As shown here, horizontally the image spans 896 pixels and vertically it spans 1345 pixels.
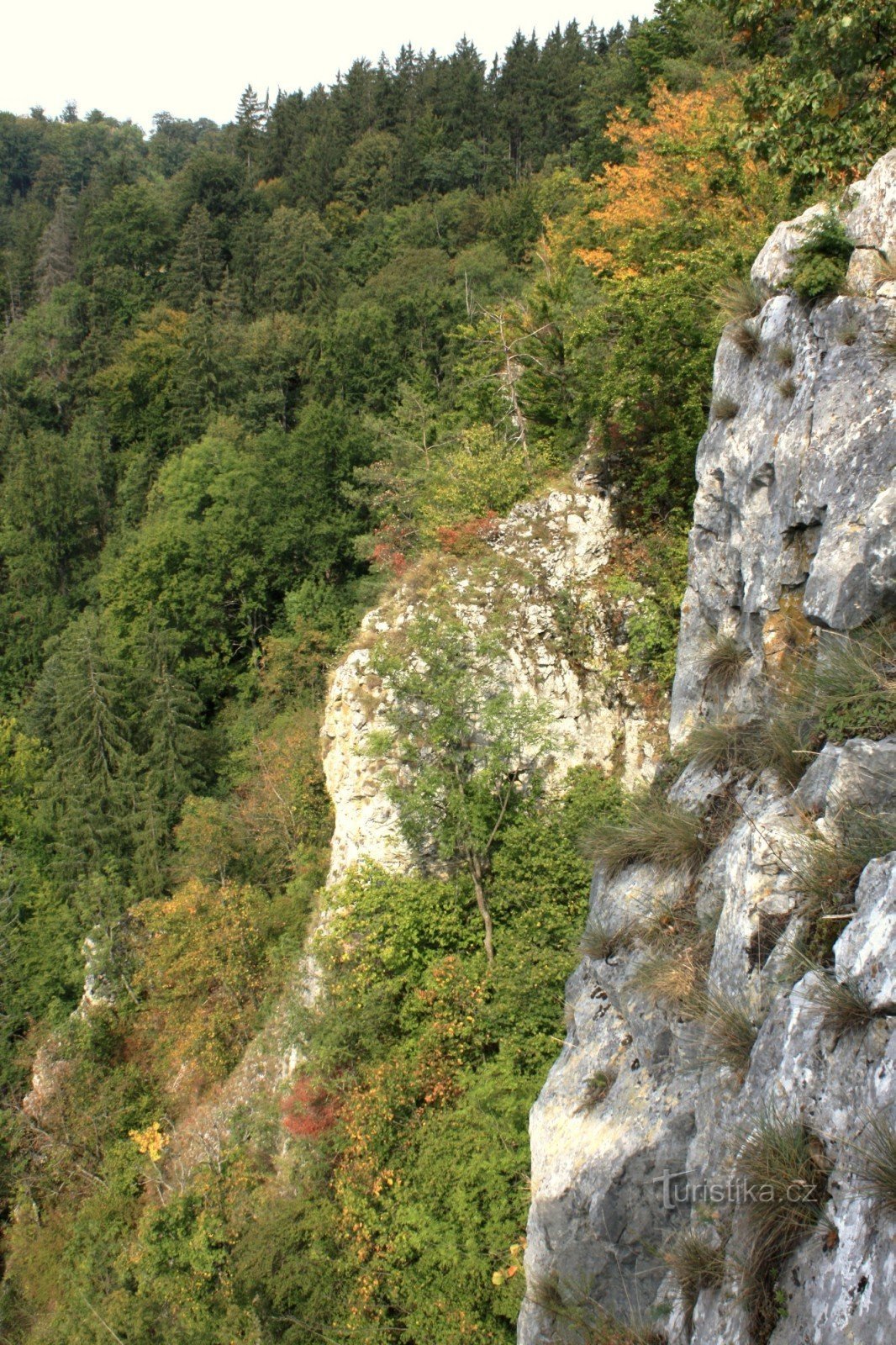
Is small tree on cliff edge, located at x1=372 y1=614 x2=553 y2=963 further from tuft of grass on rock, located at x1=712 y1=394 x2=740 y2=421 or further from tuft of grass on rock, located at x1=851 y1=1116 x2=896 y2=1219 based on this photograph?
tuft of grass on rock, located at x1=851 y1=1116 x2=896 y2=1219

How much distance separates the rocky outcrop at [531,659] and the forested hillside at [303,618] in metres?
0.75

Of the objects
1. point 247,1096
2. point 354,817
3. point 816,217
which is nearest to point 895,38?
point 816,217

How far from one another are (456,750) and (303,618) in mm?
17969

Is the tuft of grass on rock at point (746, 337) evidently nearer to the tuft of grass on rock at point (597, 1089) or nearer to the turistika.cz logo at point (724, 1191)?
the tuft of grass on rock at point (597, 1089)

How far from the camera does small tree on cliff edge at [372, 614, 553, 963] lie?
14.0 metres

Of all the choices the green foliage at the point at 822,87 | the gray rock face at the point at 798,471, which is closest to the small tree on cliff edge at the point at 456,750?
the gray rock face at the point at 798,471

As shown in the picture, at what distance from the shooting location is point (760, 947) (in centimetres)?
536

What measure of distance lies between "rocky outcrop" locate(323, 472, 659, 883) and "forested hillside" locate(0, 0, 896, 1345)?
2.46 ft

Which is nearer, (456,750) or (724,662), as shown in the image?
(724,662)

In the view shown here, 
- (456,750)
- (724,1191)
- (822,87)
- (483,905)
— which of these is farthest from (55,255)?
(724,1191)

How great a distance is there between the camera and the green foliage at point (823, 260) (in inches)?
311

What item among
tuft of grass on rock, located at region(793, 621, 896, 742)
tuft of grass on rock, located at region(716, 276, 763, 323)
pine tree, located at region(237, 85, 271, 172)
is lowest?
tuft of grass on rock, located at region(793, 621, 896, 742)

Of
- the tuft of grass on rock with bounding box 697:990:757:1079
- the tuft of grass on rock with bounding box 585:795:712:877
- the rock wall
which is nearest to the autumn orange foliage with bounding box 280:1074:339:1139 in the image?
the rock wall

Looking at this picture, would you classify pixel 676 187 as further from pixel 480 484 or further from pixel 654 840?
pixel 654 840
